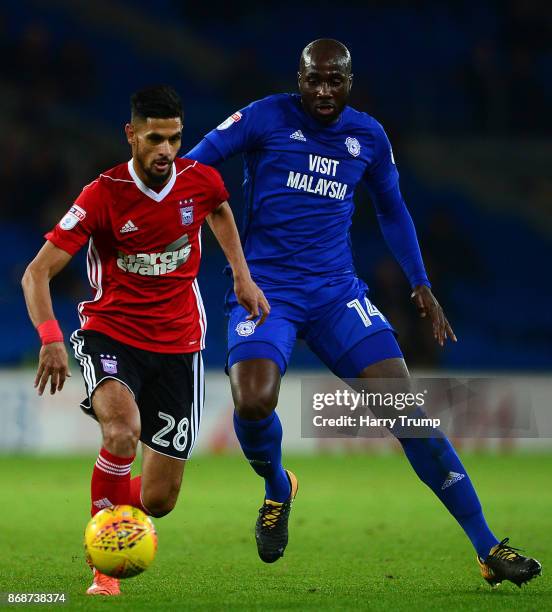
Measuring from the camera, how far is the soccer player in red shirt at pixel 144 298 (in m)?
5.29

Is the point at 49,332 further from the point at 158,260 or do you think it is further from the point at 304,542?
the point at 304,542

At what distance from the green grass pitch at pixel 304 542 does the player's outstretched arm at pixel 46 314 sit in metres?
0.94

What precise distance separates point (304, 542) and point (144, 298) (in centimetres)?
246

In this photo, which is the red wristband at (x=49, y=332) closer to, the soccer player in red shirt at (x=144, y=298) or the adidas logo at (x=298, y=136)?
the soccer player in red shirt at (x=144, y=298)

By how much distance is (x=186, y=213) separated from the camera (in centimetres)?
573

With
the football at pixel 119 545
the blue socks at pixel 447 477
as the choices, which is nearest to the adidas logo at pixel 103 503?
the football at pixel 119 545

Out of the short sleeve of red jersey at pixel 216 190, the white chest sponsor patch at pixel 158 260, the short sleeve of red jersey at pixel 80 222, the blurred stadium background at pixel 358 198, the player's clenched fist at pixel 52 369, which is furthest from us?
the blurred stadium background at pixel 358 198

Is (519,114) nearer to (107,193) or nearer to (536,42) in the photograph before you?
(536,42)

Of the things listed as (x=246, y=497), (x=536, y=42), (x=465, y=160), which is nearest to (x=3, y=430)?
(x=246, y=497)

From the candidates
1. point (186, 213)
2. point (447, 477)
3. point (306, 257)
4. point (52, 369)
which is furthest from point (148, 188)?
point (447, 477)

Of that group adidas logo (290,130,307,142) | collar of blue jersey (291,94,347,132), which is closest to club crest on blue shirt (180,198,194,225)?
adidas logo (290,130,307,142)

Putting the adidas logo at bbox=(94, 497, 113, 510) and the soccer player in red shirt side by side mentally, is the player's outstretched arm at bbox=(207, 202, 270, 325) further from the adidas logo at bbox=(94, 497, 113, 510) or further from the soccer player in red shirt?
the adidas logo at bbox=(94, 497, 113, 510)

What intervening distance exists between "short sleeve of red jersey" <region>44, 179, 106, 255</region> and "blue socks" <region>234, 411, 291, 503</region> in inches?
49.3

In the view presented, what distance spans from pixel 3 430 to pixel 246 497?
4.86 meters
